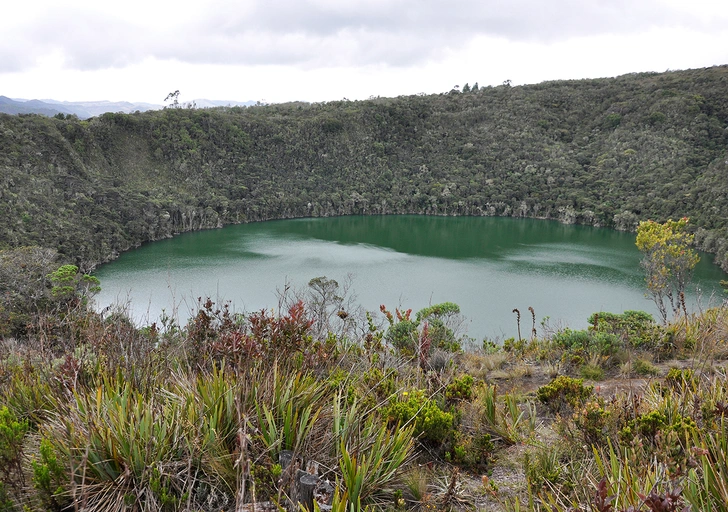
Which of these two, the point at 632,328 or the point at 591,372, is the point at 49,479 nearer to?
the point at 591,372

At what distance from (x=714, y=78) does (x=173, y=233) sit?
7363 cm

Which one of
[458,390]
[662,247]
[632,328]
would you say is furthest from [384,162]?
[458,390]

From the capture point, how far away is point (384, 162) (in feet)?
208

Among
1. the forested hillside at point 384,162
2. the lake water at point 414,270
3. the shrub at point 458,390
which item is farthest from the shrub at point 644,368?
the forested hillside at point 384,162

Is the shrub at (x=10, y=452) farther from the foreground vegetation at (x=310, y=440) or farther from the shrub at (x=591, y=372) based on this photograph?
the shrub at (x=591, y=372)

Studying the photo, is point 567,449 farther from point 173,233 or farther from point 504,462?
point 173,233

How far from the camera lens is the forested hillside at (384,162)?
35.0 metres

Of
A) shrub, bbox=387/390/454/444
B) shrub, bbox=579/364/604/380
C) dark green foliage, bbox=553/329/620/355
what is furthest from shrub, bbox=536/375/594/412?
dark green foliage, bbox=553/329/620/355

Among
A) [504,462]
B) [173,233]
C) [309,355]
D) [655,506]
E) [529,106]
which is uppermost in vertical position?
[529,106]

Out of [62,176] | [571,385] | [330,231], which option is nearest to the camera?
[571,385]

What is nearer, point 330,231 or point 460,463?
point 460,463

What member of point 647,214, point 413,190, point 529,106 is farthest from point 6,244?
point 529,106

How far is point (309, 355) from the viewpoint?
3.71m

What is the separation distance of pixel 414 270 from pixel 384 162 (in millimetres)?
38009
